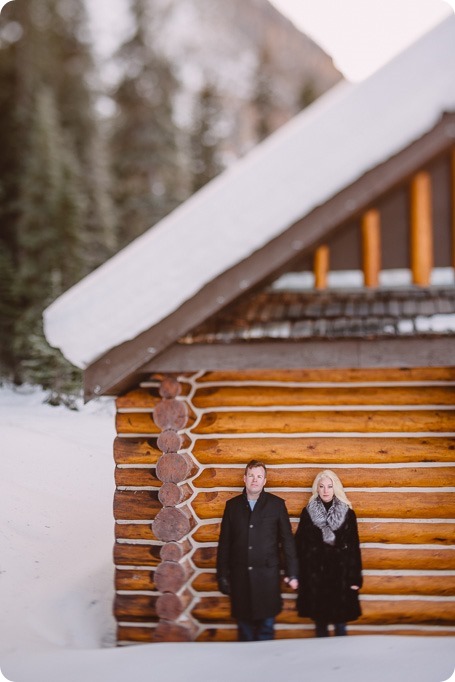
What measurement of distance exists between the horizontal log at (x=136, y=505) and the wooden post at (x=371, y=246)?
2.70 meters

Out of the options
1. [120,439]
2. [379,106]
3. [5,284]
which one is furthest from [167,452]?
[5,284]

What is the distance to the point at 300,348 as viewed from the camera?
13.9 ft

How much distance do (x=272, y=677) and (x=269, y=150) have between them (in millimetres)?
3844

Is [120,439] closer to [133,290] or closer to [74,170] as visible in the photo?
[133,290]

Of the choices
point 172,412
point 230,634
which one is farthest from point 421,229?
point 230,634

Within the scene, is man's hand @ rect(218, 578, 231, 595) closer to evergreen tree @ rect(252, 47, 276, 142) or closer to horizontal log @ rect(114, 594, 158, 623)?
horizontal log @ rect(114, 594, 158, 623)

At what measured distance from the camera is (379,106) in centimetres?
391

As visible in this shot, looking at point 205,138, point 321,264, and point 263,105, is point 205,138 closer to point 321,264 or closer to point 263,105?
point 263,105

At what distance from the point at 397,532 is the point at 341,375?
150 cm

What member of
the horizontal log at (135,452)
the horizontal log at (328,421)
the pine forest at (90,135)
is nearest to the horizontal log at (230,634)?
the horizontal log at (135,452)

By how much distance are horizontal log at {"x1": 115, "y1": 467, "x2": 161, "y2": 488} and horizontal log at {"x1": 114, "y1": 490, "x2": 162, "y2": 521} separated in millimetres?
65

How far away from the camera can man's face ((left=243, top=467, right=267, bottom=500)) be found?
4.73 meters

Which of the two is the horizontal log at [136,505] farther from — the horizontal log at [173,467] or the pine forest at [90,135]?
the pine forest at [90,135]

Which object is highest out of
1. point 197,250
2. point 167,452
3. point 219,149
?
point 219,149
